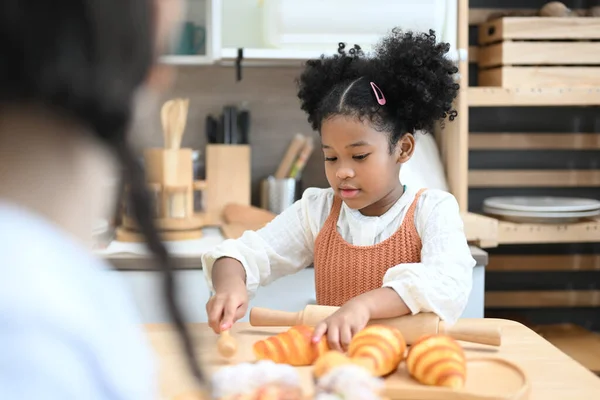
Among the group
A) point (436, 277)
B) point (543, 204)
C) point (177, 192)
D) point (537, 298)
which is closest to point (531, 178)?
point (543, 204)

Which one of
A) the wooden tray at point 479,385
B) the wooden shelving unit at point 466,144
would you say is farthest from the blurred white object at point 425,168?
the wooden tray at point 479,385

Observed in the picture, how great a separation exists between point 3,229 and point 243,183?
74.0 inches

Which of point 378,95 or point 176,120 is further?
point 176,120

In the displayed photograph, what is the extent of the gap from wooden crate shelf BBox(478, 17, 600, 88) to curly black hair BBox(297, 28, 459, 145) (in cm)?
68

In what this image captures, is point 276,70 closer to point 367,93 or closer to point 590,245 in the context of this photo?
point 367,93

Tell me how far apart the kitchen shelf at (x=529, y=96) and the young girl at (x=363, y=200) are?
593 mm

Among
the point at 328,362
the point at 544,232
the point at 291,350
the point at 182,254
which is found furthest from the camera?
the point at 544,232

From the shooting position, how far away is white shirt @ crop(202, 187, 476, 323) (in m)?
1.08

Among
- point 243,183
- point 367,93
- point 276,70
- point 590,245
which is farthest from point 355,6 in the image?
point 590,245

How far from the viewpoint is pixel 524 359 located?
0.95m

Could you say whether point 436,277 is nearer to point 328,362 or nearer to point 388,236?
point 388,236

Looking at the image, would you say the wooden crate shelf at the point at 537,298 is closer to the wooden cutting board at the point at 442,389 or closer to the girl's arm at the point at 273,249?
the girl's arm at the point at 273,249

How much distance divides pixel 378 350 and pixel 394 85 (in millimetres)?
641

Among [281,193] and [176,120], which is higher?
[176,120]
